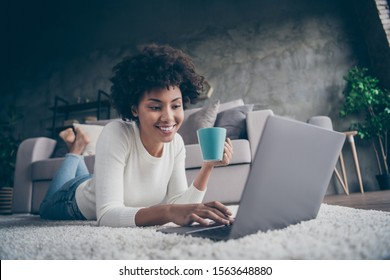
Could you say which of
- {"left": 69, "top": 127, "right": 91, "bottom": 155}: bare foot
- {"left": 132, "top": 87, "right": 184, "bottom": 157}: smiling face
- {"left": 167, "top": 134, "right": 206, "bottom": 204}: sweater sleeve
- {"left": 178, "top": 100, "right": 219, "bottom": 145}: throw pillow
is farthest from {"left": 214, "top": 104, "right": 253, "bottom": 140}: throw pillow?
{"left": 132, "top": 87, "right": 184, "bottom": 157}: smiling face

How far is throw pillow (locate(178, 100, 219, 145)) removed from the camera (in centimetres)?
237

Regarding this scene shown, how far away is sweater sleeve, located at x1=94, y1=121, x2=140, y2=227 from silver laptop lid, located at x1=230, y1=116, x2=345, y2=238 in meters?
0.43

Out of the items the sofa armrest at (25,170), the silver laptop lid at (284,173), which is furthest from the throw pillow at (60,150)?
the silver laptop lid at (284,173)

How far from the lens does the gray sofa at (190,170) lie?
1939mm

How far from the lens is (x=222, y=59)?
3.75 meters

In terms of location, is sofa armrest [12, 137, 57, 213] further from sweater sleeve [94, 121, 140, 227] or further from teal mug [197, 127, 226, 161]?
teal mug [197, 127, 226, 161]

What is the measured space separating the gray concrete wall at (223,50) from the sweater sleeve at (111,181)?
2795 mm

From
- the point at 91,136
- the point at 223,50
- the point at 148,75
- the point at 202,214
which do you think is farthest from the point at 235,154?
the point at 223,50

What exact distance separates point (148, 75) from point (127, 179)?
1.33 feet

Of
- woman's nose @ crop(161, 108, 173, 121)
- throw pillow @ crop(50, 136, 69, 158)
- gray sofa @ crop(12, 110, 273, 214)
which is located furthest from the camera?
throw pillow @ crop(50, 136, 69, 158)

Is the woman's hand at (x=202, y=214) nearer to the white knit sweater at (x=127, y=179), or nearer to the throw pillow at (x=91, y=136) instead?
the white knit sweater at (x=127, y=179)
